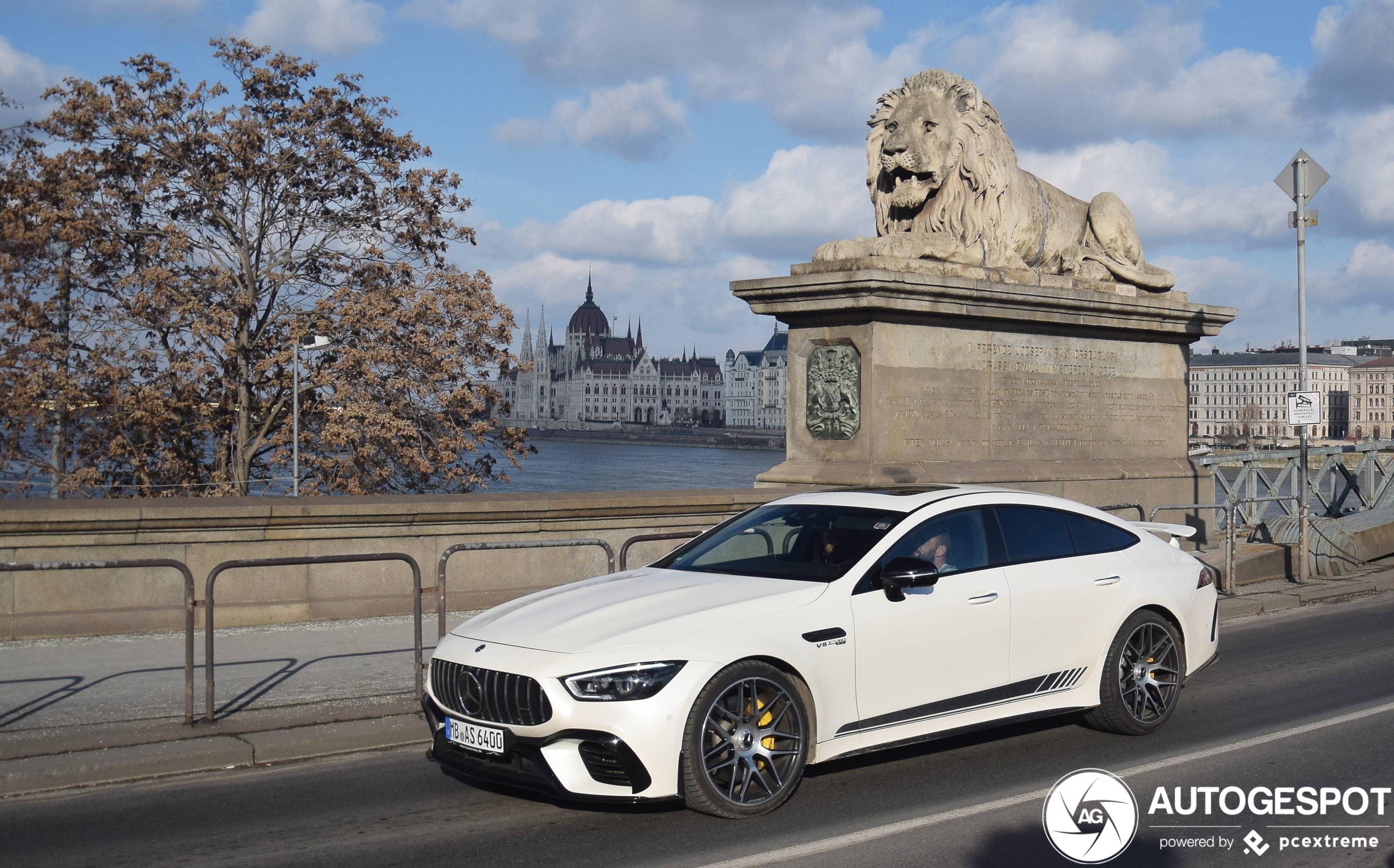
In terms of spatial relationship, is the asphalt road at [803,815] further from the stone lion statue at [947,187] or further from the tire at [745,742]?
the stone lion statue at [947,187]

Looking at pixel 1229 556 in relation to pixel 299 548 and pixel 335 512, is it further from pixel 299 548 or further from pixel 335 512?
pixel 299 548

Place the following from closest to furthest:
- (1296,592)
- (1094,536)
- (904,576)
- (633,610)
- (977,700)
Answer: (633,610)
(904,576)
(977,700)
(1094,536)
(1296,592)

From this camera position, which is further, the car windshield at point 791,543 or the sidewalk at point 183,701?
the sidewalk at point 183,701

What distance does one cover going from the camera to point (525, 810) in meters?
6.30

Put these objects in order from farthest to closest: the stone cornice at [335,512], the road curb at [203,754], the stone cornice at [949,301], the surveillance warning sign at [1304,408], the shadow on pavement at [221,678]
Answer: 1. the surveillance warning sign at [1304,408]
2. the stone cornice at [949,301]
3. the stone cornice at [335,512]
4. the shadow on pavement at [221,678]
5. the road curb at [203,754]

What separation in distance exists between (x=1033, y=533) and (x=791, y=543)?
1445 mm

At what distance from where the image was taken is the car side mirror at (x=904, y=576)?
654 cm

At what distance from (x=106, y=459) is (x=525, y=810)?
28.5 metres

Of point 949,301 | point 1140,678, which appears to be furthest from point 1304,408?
point 1140,678

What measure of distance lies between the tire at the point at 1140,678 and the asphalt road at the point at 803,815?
121 millimetres

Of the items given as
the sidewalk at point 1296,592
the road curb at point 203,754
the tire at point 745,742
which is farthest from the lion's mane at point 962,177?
the tire at point 745,742

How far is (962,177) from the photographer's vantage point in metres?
14.2

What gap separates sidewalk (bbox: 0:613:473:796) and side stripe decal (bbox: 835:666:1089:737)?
281cm

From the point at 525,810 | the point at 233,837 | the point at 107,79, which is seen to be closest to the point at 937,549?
the point at 525,810
